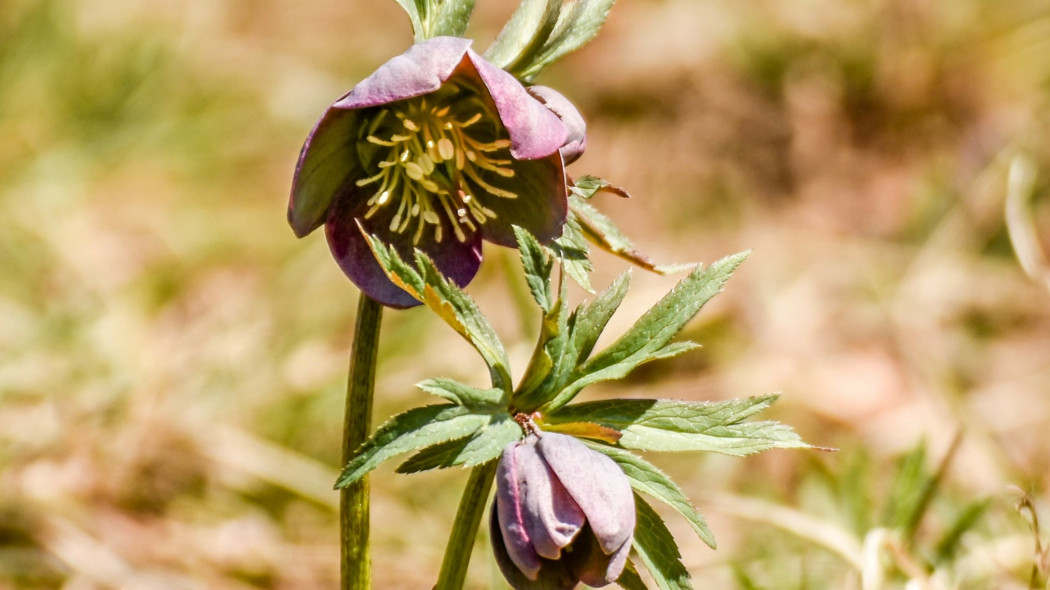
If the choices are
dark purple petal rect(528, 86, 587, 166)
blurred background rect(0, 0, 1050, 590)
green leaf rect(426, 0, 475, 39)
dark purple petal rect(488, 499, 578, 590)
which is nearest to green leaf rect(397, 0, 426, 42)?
green leaf rect(426, 0, 475, 39)

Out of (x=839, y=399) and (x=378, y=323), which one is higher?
(x=378, y=323)

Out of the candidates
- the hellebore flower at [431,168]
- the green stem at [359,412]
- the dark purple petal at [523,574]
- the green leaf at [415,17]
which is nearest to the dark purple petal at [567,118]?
the hellebore flower at [431,168]

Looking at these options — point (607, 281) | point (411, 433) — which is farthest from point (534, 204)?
point (607, 281)

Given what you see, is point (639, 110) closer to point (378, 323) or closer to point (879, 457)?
point (879, 457)

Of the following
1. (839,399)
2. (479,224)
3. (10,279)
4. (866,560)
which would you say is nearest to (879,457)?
(839,399)

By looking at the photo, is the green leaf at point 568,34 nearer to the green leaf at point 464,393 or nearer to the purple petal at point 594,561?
the green leaf at point 464,393

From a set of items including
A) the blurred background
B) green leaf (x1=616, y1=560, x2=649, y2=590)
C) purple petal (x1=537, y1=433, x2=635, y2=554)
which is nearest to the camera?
purple petal (x1=537, y1=433, x2=635, y2=554)

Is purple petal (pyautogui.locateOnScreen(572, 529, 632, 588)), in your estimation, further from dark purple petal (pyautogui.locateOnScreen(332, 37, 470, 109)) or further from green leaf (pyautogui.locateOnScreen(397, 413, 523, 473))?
dark purple petal (pyautogui.locateOnScreen(332, 37, 470, 109))
